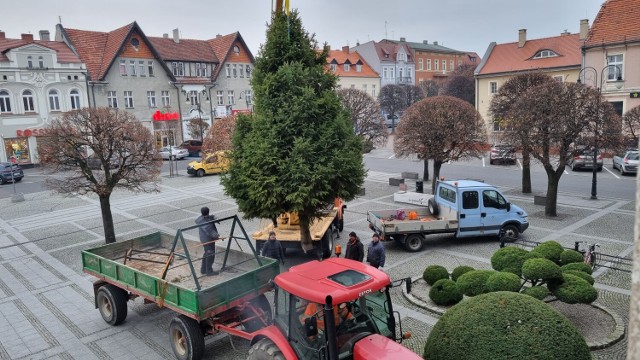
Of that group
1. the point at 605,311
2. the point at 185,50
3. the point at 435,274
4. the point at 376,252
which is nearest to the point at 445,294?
the point at 435,274

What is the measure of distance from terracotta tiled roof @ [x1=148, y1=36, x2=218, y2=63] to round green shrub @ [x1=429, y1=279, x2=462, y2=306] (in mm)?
44916

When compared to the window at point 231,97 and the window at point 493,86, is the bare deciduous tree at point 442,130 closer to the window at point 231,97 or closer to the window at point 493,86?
the window at point 493,86

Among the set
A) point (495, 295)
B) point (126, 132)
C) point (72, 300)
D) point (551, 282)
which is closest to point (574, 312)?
point (551, 282)

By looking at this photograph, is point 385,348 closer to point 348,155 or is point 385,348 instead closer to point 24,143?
point 348,155

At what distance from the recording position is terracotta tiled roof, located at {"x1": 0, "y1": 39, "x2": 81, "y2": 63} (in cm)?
3875

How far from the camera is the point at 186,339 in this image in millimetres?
9086

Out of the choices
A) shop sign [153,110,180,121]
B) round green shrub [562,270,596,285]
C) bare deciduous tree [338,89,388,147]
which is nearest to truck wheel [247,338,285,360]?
round green shrub [562,270,596,285]

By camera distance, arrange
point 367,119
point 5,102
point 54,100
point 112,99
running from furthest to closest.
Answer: point 112,99
point 54,100
point 5,102
point 367,119

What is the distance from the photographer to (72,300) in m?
12.8

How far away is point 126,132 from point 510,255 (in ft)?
44.3

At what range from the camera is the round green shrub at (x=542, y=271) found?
8.88m

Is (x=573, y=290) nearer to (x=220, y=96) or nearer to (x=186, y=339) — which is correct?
(x=186, y=339)

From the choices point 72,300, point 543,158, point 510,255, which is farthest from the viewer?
point 543,158

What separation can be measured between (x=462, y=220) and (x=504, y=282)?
7319 millimetres
